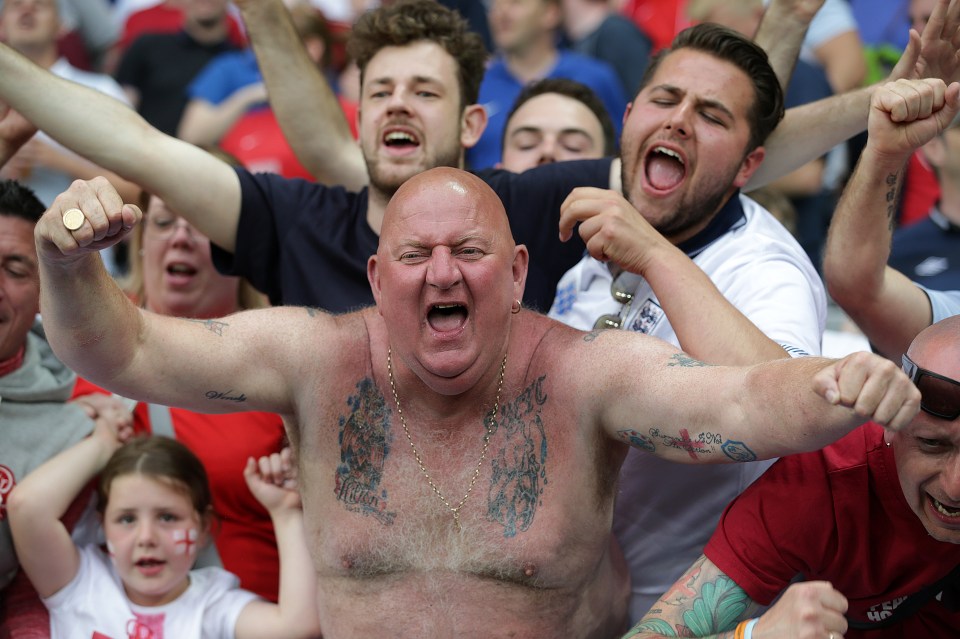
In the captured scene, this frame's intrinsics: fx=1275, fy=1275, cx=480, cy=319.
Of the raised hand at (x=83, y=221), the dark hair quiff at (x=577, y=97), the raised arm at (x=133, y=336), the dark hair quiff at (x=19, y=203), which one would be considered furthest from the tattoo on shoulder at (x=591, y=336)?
the dark hair quiff at (x=577, y=97)

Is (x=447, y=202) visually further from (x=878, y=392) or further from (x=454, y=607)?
(x=878, y=392)

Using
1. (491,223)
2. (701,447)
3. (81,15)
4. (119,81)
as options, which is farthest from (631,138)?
(81,15)

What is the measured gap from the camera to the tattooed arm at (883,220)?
3078mm

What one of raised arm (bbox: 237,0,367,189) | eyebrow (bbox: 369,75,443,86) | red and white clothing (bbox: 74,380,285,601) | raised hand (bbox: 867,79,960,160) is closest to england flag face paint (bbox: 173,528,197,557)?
red and white clothing (bbox: 74,380,285,601)

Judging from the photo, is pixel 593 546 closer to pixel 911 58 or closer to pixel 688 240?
pixel 688 240

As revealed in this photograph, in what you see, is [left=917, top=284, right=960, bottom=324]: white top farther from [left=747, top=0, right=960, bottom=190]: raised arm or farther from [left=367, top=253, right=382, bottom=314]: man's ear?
[left=367, top=253, right=382, bottom=314]: man's ear

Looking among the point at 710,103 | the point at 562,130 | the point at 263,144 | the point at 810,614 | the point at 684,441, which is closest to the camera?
the point at 810,614

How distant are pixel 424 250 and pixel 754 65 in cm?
148

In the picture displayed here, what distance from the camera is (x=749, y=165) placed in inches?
156

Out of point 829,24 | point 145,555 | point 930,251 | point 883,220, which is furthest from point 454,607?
point 829,24

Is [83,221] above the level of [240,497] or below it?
above

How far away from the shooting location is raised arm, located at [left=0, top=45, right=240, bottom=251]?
146 inches

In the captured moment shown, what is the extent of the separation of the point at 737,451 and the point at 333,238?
1.68m

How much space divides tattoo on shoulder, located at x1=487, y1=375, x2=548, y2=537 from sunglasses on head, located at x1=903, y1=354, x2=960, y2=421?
0.88 metres
